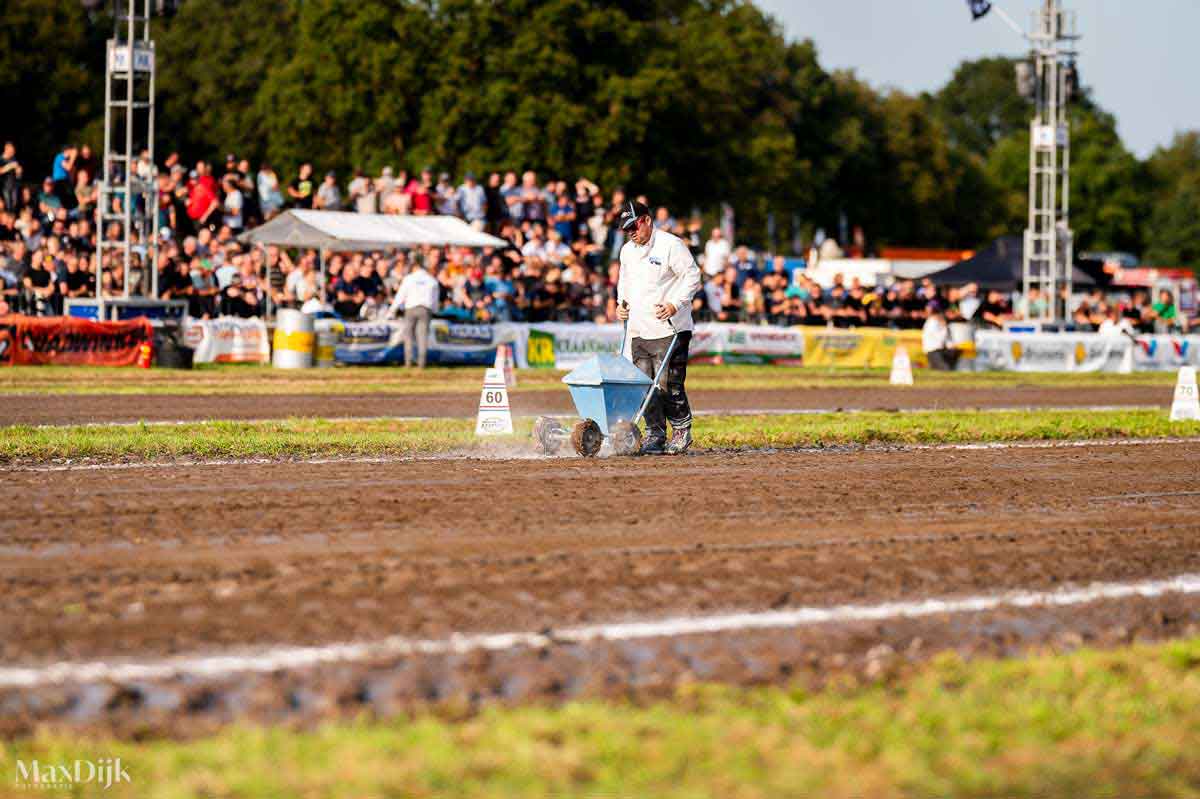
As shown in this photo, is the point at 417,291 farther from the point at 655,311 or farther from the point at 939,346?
the point at 655,311

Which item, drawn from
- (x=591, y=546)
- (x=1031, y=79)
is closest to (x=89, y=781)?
(x=591, y=546)

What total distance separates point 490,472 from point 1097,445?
21.7ft

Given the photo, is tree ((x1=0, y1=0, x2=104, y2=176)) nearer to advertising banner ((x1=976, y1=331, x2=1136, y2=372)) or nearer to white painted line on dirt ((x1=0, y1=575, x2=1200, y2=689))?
advertising banner ((x1=976, y1=331, x2=1136, y2=372))

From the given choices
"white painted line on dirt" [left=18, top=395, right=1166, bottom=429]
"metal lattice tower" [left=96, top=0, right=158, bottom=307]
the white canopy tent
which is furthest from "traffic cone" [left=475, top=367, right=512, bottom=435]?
the white canopy tent

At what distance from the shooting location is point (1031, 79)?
4128cm

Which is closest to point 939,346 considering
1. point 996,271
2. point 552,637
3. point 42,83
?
point 996,271

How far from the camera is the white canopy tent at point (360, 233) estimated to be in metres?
33.6

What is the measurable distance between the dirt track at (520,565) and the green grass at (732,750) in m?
0.29

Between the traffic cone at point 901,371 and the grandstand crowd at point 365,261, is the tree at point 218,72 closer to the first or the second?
the grandstand crowd at point 365,261

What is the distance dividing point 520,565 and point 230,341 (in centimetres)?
2607

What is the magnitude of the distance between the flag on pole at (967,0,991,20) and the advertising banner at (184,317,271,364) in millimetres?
18005

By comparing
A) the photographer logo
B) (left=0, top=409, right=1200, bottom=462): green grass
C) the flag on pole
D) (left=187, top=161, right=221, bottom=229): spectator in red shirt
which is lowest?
the photographer logo

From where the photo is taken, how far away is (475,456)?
14281 mm

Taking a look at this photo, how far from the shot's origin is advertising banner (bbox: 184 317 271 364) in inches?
1300
